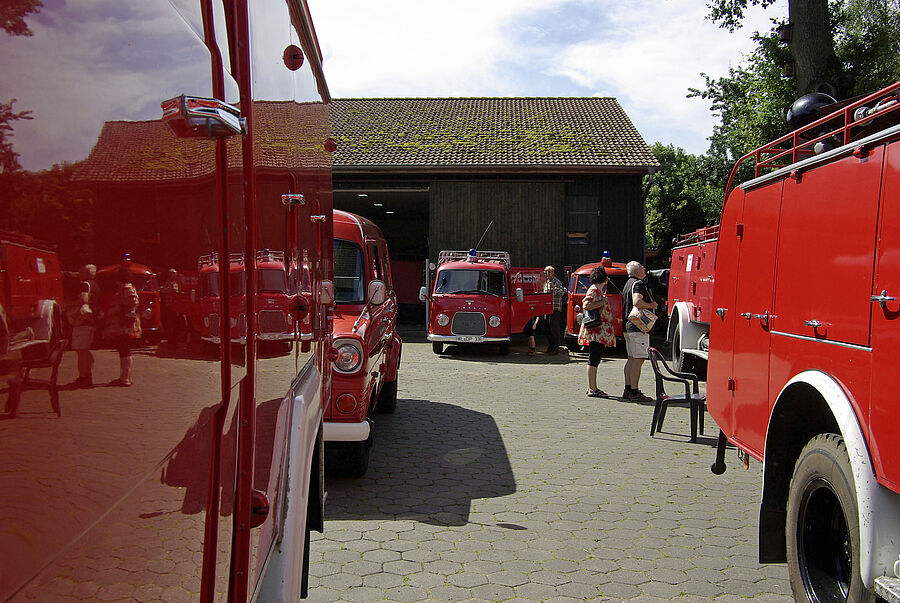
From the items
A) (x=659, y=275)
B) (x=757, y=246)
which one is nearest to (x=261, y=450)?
(x=757, y=246)

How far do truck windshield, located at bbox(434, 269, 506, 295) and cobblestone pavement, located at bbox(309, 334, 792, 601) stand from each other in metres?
7.17

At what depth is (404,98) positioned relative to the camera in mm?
32125

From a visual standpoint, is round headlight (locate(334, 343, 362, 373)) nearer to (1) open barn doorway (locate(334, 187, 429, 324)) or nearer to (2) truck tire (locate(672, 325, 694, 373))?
(2) truck tire (locate(672, 325, 694, 373))

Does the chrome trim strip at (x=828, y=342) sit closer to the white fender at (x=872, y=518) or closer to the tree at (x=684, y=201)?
the white fender at (x=872, y=518)

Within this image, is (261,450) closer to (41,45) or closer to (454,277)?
(41,45)

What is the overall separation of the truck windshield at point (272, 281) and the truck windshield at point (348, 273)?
490 cm

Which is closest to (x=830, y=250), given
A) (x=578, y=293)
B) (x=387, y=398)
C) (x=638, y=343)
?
(x=638, y=343)

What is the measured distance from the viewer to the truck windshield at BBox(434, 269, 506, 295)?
659 inches

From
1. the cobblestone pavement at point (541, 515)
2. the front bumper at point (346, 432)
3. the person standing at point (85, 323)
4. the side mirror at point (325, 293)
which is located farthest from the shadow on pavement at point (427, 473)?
the person standing at point (85, 323)

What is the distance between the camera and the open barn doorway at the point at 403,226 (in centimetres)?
2698

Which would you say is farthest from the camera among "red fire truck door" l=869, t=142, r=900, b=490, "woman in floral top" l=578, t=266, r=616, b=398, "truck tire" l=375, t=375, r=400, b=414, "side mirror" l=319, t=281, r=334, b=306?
"woman in floral top" l=578, t=266, r=616, b=398

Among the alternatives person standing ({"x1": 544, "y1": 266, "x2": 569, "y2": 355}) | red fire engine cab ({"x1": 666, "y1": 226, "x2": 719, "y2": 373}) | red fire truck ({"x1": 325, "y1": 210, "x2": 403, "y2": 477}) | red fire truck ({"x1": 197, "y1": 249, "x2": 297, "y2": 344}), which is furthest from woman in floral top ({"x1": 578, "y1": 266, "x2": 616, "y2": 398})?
red fire truck ({"x1": 197, "y1": 249, "x2": 297, "y2": 344})

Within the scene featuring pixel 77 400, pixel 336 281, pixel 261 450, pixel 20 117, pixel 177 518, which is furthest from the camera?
pixel 336 281

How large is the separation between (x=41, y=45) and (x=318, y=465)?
281 cm
